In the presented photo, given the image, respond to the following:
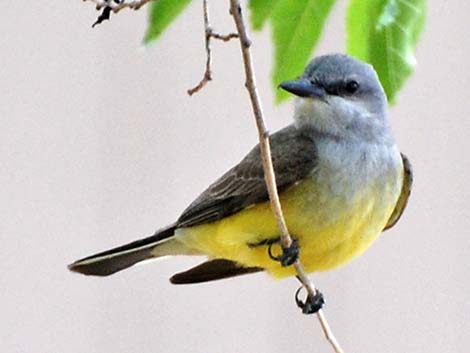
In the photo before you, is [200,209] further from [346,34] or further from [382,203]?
[346,34]

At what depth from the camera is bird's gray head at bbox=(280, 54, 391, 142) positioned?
1.92 m

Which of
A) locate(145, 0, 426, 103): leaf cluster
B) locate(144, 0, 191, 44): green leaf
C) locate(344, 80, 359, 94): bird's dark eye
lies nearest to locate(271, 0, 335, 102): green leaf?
locate(145, 0, 426, 103): leaf cluster

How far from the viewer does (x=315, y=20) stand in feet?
4.18

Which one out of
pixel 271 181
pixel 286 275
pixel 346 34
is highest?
pixel 346 34

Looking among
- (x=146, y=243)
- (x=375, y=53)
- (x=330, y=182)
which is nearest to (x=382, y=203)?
(x=330, y=182)

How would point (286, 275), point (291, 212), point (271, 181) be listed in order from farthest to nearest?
point (286, 275), point (291, 212), point (271, 181)

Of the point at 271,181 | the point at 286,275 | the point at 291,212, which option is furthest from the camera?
the point at 286,275

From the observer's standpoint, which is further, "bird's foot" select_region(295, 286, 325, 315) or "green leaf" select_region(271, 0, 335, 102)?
"bird's foot" select_region(295, 286, 325, 315)

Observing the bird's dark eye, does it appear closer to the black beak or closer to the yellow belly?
the black beak

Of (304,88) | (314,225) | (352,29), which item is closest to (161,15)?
(352,29)

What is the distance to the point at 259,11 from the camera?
1.24 metres

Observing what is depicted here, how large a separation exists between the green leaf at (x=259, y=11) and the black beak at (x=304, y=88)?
11.1 inches

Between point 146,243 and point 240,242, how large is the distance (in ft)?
0.88

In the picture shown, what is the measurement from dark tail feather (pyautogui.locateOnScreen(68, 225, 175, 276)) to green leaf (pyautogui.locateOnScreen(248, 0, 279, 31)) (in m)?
0.87
